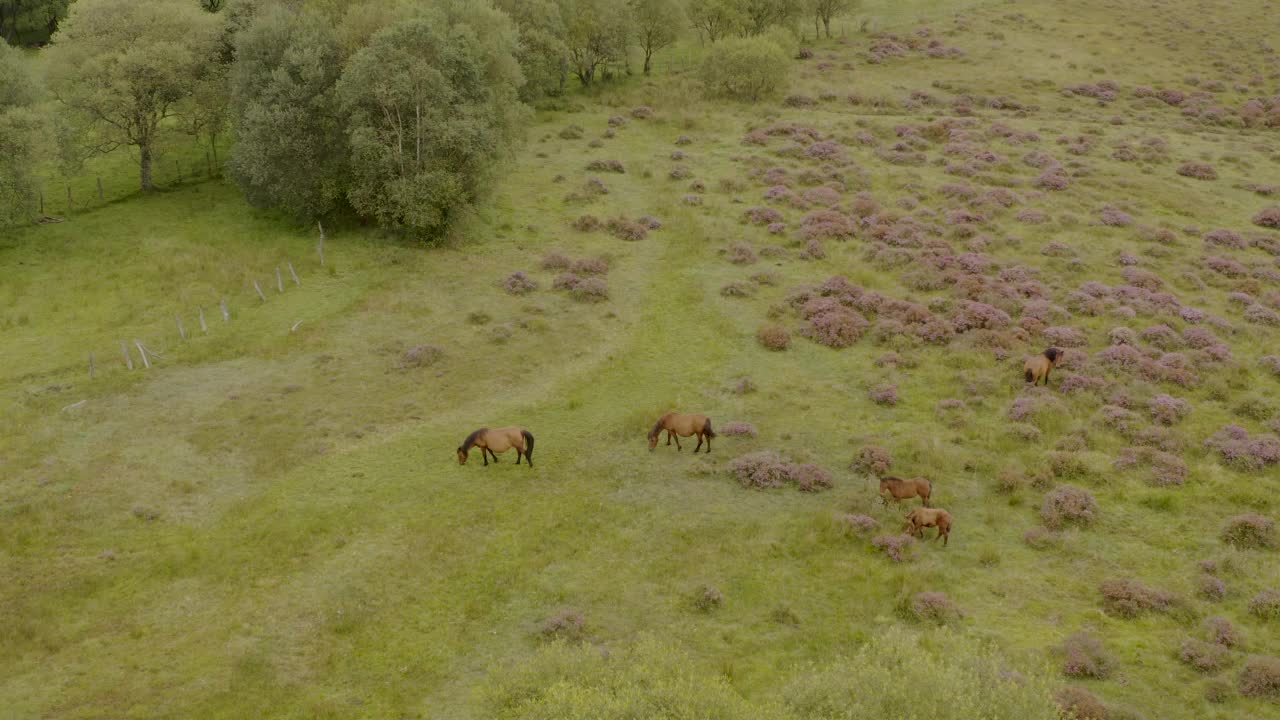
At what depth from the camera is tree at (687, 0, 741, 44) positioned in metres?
82.4

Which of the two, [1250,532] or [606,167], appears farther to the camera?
[606,167]

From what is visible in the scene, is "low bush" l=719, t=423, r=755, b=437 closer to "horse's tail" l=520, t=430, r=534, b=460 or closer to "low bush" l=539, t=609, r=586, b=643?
"horse's tail" l=520, t=430, r=534, b=460

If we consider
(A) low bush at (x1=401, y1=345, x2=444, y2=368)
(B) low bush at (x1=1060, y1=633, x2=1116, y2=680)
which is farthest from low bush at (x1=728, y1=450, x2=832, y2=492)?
(A) low bush at (x1=401, y1=345, x2=444, y2=368)

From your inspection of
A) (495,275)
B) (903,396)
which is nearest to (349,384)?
(495,275)

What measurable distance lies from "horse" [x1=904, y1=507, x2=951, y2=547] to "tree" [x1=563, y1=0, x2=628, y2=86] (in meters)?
57.9

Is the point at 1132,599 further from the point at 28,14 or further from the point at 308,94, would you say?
the point at 28,14

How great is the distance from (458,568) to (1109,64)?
90.1 meters

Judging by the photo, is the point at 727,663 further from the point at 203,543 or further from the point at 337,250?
the point at 337,250

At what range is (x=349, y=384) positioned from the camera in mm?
34094

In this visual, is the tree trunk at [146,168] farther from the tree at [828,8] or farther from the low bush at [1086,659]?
the tree at [828,8]

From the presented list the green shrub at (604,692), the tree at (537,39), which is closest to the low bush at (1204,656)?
the green shrub at (604,692)

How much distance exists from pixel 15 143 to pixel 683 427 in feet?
135

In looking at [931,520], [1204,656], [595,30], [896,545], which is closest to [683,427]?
[896,545]

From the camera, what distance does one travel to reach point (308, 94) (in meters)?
47.6
